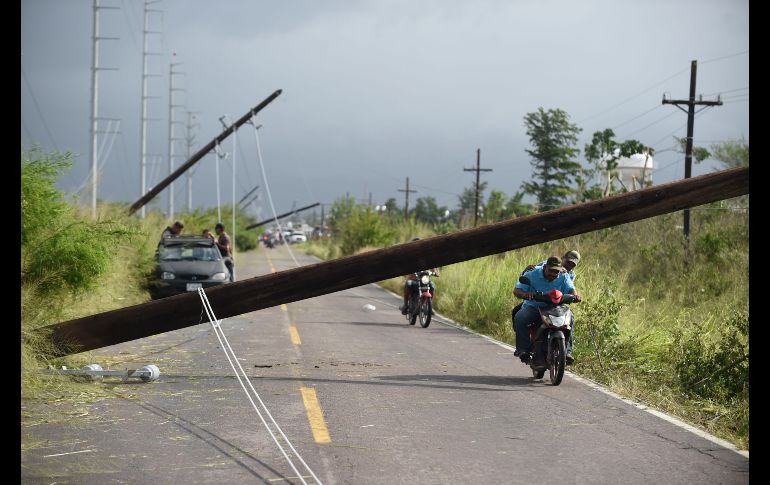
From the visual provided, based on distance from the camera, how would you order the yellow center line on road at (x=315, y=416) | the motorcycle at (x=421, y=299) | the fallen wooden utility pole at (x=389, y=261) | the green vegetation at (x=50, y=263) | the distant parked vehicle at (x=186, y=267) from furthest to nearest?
1. the distant parked vehicle at (x=186, y=267)
2. the motorcycle at (x=421, y=299)
3. the fallen wooden utility pole at (x=389, y=261)
4. the green vegetation at (x=50, y=263)
5. the yellow center line on road at (x=315, y=416)

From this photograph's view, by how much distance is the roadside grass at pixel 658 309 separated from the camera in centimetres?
1038

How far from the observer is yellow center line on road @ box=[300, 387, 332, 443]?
25.6 feet

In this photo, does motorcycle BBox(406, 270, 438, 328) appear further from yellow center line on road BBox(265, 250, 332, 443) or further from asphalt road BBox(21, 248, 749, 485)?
yellow center line on road BBox(265, 250, 332, 443)

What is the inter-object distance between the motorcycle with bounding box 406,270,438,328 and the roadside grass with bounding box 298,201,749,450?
1084 mm

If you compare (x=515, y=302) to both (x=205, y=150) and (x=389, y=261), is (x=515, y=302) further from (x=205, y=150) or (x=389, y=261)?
(x=205, y=150)

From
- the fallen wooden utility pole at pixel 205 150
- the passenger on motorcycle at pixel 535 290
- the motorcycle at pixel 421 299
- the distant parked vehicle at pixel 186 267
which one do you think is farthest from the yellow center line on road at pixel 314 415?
the fallen wooden utility pole at pixel 205 150

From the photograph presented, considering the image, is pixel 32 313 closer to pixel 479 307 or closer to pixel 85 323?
pixel 85 323

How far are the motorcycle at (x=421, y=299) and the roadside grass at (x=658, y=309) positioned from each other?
1.08 meters

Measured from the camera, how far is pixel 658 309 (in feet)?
64.4

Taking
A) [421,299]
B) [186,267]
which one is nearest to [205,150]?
[186,267]

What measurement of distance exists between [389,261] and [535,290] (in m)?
2.04

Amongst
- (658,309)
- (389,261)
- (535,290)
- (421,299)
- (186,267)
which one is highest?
(389,261)

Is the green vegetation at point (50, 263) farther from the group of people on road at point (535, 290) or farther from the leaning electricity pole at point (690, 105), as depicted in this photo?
the leaning electricity pole at point (690, 105)
